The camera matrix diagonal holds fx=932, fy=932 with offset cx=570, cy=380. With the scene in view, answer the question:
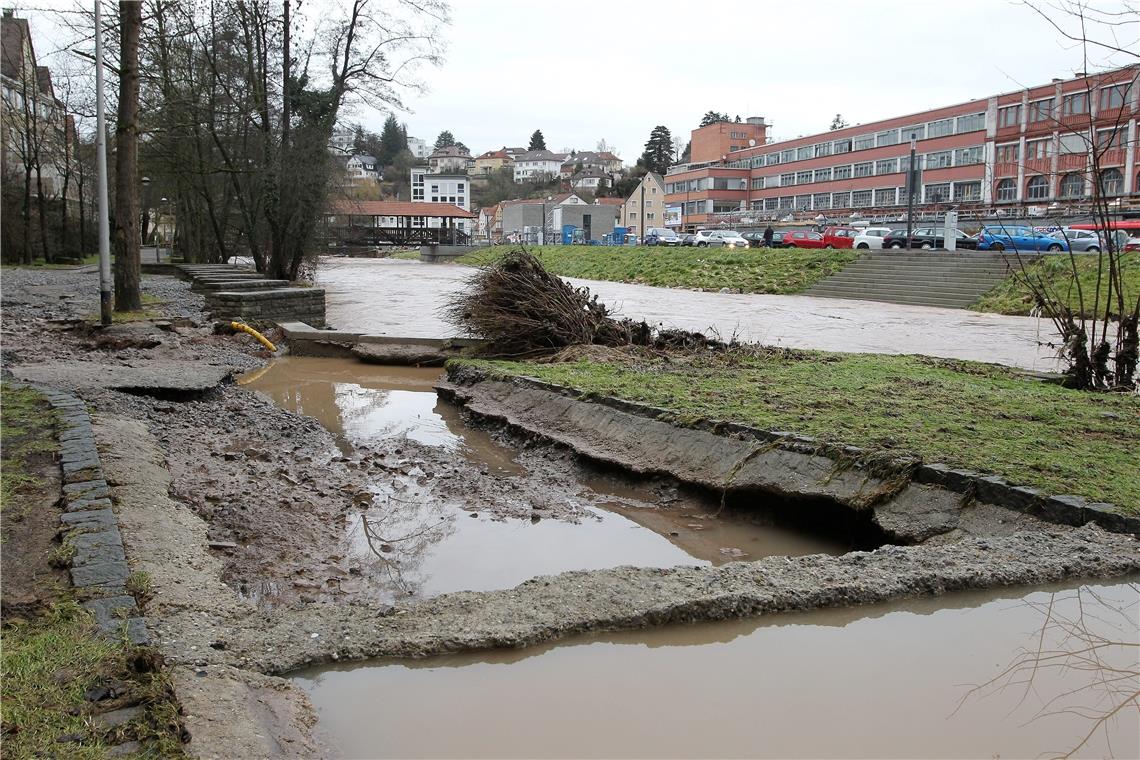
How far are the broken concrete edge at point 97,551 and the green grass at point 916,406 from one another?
4693 millimetres

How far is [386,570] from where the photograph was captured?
5.77 meters

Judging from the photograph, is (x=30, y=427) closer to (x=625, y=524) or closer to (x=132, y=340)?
(x=625, y=524)

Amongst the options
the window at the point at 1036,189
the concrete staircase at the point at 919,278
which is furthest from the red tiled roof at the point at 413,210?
the concrete staircase at the point at 919,278

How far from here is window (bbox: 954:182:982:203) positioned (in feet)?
244

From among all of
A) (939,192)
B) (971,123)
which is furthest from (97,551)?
(939,192)

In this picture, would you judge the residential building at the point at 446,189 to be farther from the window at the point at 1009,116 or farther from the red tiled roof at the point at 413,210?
the window at the point at 1009,116

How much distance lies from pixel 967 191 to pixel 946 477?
78.8 m

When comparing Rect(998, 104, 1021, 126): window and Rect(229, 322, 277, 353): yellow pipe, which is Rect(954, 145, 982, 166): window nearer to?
Rect(998, 104, 1021, 126): window

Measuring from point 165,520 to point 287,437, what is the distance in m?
3.58

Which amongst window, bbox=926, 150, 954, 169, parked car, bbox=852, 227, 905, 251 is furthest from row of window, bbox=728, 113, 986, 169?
parked car, bbox=852, 227, 905, 251

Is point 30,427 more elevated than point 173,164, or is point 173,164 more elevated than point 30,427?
point 173,164

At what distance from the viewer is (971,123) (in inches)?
3022

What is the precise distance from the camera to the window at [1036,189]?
65625 mm

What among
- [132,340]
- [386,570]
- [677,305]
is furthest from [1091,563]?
[677,305]
